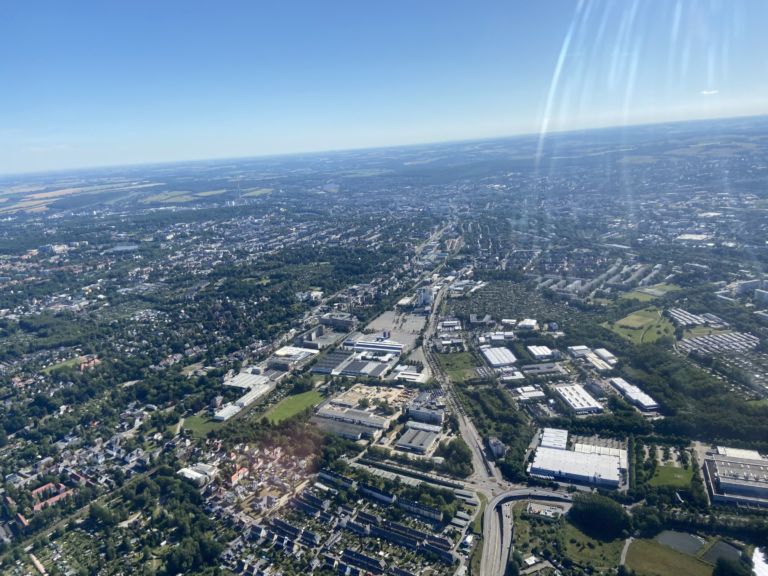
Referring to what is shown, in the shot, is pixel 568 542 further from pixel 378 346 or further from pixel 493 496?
pixel 378 346

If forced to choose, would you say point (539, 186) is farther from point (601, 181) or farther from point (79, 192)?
point (79, 192)

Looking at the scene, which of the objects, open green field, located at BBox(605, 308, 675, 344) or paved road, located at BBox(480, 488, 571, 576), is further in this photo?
open green field, located at BBox(605, 308, 675, 344)

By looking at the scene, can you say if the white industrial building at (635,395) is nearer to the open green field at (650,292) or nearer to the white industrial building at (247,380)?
the open green field at (650,292)

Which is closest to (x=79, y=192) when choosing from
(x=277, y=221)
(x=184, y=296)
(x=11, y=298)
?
(x=277, y=221)

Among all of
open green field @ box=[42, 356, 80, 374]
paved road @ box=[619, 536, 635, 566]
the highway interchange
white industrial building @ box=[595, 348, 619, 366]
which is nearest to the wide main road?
the highway interchange

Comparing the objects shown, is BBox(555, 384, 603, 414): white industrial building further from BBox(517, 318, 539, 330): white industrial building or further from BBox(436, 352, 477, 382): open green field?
BBox(517, 318, 539, 330): white industrial building

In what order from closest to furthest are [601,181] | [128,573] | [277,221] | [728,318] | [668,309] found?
[128,573] → [728,318] → [668,309] → [277,221] → [601,181]

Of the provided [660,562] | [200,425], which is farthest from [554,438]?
[200,425]
